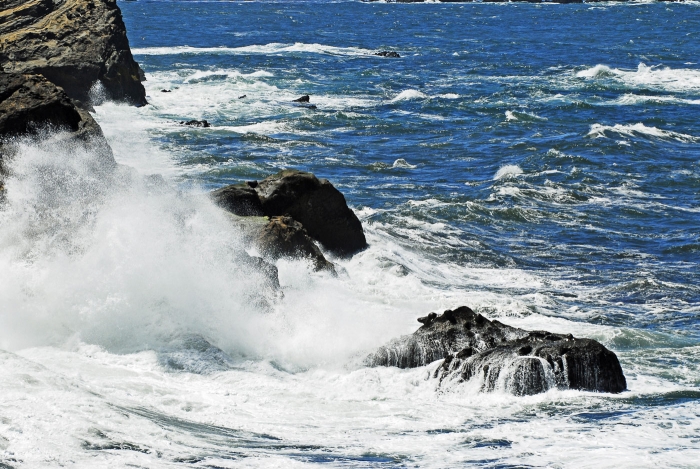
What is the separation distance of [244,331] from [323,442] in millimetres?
3679

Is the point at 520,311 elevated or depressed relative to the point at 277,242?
depressed

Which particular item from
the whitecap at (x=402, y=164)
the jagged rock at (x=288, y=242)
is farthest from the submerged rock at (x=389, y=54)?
the jagged rock at (x=288, y=242)

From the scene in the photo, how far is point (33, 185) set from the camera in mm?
16000

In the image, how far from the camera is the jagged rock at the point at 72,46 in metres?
31.7

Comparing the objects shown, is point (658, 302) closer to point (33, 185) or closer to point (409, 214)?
point (409, 214)

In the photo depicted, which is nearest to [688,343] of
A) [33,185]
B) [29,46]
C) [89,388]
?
[89,388]

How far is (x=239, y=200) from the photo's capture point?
56.7 ft

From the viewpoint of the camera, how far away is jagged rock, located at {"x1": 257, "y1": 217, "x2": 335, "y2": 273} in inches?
635

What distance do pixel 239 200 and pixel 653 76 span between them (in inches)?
1348

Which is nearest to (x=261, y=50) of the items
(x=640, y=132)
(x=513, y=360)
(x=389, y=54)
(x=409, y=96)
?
(x=389, y=54)

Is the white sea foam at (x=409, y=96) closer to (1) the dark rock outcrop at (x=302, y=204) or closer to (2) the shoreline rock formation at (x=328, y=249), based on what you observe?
(2) the shoreline rock formation at (x=328, y=249)

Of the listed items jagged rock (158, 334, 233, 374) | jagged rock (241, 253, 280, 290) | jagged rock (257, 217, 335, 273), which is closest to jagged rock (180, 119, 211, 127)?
jagged rock (257, 217, 335, 273)

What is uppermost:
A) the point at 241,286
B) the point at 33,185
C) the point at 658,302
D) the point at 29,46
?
the point at 29,46

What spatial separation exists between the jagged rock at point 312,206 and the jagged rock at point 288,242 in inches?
40.0
